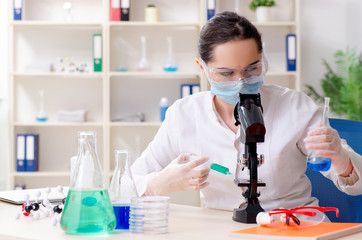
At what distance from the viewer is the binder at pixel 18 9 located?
438 cm

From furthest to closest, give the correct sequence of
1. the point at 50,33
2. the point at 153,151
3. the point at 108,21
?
1. the point at 50,33
2. the point at 108,21
3. the point at 153,151

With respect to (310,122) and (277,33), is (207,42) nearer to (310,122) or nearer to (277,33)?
(310,122)

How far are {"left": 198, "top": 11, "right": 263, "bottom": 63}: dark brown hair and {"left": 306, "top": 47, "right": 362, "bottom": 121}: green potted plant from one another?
2.59 metres

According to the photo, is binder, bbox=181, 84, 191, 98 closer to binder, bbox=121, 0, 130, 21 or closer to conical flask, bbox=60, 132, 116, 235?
binder, bbox=121, 0, 130, 21

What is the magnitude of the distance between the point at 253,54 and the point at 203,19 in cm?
273

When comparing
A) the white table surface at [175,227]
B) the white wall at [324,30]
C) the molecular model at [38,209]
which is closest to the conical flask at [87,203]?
the white table surface at [175,227]

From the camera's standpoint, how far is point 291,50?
4.43 meters

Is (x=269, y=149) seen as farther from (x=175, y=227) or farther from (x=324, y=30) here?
(x=324, y=30)

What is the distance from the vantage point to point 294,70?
4.44 meters

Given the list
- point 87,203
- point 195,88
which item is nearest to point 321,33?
point 195,88

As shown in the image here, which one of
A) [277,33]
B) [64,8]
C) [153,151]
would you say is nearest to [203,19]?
[277,33]

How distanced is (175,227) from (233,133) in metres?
0.55

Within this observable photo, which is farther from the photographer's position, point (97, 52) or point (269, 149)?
point (97, 52)

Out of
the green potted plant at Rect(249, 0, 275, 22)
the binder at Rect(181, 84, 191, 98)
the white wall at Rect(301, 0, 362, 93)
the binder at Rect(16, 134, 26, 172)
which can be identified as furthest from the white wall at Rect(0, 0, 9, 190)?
the white wall at Rect(301, 0, 362, 93)
